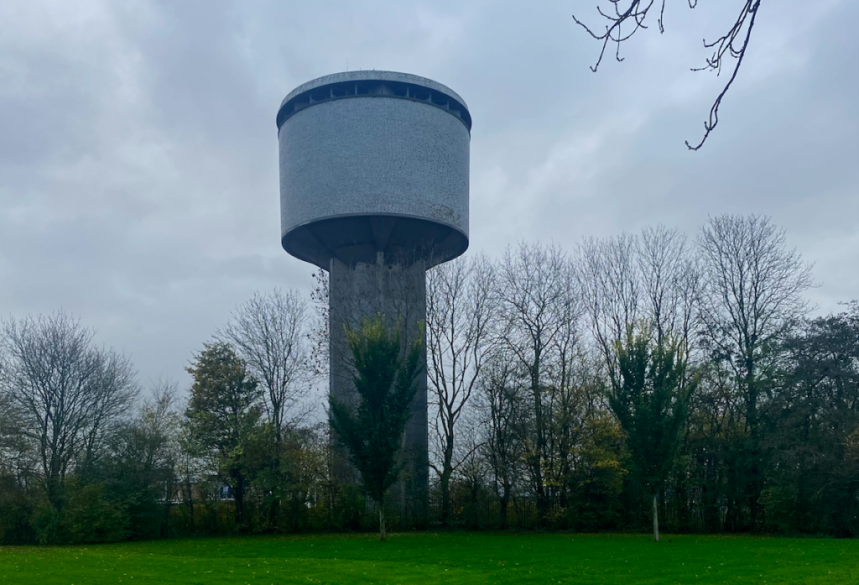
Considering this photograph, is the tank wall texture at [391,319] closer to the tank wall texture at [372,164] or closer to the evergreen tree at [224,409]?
the tank wall texture at [372,164]

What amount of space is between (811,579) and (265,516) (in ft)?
63.2

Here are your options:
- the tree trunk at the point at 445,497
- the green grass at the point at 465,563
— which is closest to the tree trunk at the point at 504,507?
the tree trunk at the point at 445,497

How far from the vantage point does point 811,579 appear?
11.5 meters

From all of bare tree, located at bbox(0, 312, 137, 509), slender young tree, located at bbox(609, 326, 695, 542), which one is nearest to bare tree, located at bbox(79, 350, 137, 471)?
bare tree, located at bbox(0, 312, 137, 509)

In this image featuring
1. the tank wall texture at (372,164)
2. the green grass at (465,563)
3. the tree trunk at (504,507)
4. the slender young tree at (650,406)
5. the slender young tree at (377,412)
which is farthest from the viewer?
the tree trunk at (504,507)

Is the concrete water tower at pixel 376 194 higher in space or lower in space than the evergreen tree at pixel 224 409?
higher

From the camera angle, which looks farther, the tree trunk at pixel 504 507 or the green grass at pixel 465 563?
the tree trunk at pixel 504 507

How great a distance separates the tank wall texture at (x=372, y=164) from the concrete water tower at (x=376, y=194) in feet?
0.12

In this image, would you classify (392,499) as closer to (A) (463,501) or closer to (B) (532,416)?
(A) (463,501)

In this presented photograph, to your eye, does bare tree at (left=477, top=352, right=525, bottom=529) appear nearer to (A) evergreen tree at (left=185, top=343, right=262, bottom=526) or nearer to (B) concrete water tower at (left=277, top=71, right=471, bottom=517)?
(B) concrete water tower at (left=277, top=71, right=471, bottom=517)

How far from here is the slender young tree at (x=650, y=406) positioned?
63.2 ft

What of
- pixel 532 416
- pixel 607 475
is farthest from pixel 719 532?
pixel 532 416

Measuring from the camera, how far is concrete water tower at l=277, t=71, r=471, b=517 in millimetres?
25844

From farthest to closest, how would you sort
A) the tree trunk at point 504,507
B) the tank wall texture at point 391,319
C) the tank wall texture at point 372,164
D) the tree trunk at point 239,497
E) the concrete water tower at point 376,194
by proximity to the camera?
1. the tree trunk at point 239,497
2. the tank wall texture at point 391,319
3. the tree trunk at point 504,507
4. the concrete water tower at point 376,194
5. the tank wall texture at point 372,164
